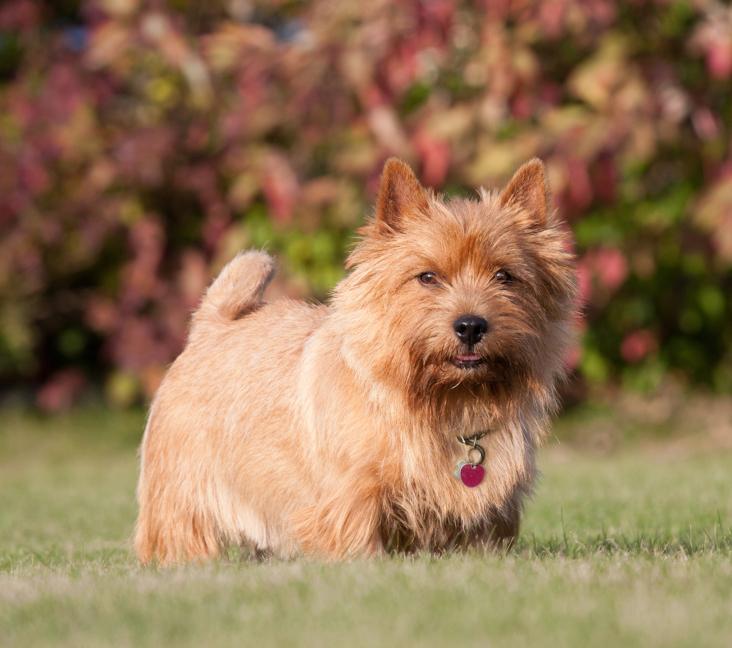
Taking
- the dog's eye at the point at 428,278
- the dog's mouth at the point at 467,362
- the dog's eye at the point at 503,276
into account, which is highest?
the dog's eye at the point at 503,276

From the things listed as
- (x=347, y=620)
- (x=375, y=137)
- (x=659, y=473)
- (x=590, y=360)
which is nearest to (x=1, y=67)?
(x=375, y=137)

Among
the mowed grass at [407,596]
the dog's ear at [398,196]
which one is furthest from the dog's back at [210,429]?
the dog's ear at [398,196]

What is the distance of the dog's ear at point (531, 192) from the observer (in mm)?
5201

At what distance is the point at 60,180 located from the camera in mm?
13305

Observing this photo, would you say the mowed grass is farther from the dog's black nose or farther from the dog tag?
the dog's black nose

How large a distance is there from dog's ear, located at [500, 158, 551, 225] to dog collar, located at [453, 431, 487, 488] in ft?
3.03

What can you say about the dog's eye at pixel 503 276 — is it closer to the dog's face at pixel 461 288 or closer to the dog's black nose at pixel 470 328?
the dog's face at pixel 461 288

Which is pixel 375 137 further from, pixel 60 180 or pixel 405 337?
pixel 405 337

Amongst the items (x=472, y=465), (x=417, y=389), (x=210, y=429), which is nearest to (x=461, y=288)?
(x=417, y=389)

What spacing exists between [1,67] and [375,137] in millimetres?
5539

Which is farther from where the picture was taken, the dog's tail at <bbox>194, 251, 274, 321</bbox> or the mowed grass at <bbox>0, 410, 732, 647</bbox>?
the dog's tail at <bbox>194, 251, 274, 321</bbox>

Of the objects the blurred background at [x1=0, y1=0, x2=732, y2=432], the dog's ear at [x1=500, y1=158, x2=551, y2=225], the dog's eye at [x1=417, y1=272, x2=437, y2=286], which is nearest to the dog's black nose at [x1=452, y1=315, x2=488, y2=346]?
the dog's eye at [x1=417, y1=272, x2=437, y2=286]

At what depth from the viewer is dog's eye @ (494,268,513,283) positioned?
486 centimetres

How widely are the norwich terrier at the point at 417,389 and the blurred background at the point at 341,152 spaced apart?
251 inches
